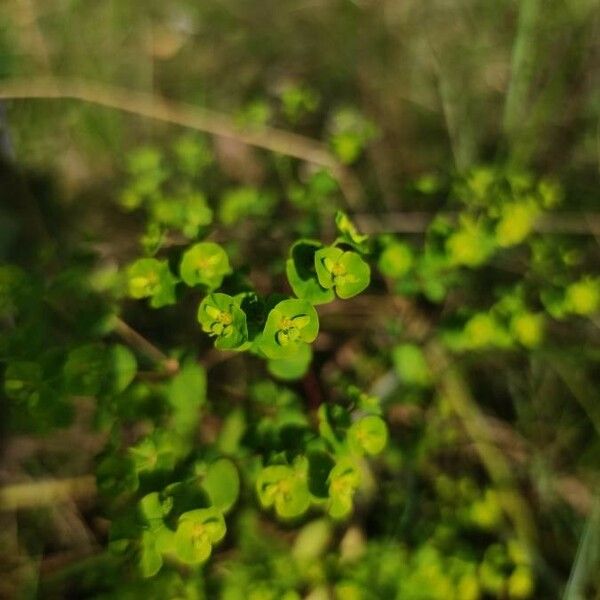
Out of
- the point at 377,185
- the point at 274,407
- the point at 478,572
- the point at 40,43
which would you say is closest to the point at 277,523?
the point at 274,407

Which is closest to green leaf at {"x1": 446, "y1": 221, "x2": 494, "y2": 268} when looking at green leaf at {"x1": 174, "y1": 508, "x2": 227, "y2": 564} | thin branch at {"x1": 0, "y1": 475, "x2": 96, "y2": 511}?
green leaf at {"x1": 174, "y1": 508, "x2": 227, "y2": 564}

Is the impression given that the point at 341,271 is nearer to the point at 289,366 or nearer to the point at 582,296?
the point at 289,366

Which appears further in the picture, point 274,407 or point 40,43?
point 40,43

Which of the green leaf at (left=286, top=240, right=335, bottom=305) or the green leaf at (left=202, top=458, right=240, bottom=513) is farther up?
the green leaf at (left=286, top=240, right=335, bottom=305)

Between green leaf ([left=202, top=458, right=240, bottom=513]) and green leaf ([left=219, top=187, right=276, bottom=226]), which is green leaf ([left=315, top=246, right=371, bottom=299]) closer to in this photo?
green leaf ([left=202, top=458, right=240, bottom=513])

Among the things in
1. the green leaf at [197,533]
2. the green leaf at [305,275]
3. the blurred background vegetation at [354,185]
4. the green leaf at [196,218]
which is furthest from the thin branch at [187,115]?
the green leaf at [197,533]

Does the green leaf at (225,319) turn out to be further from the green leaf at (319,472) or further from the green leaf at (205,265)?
the green leaf at (319,472)

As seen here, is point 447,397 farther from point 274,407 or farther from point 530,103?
point 530,103
